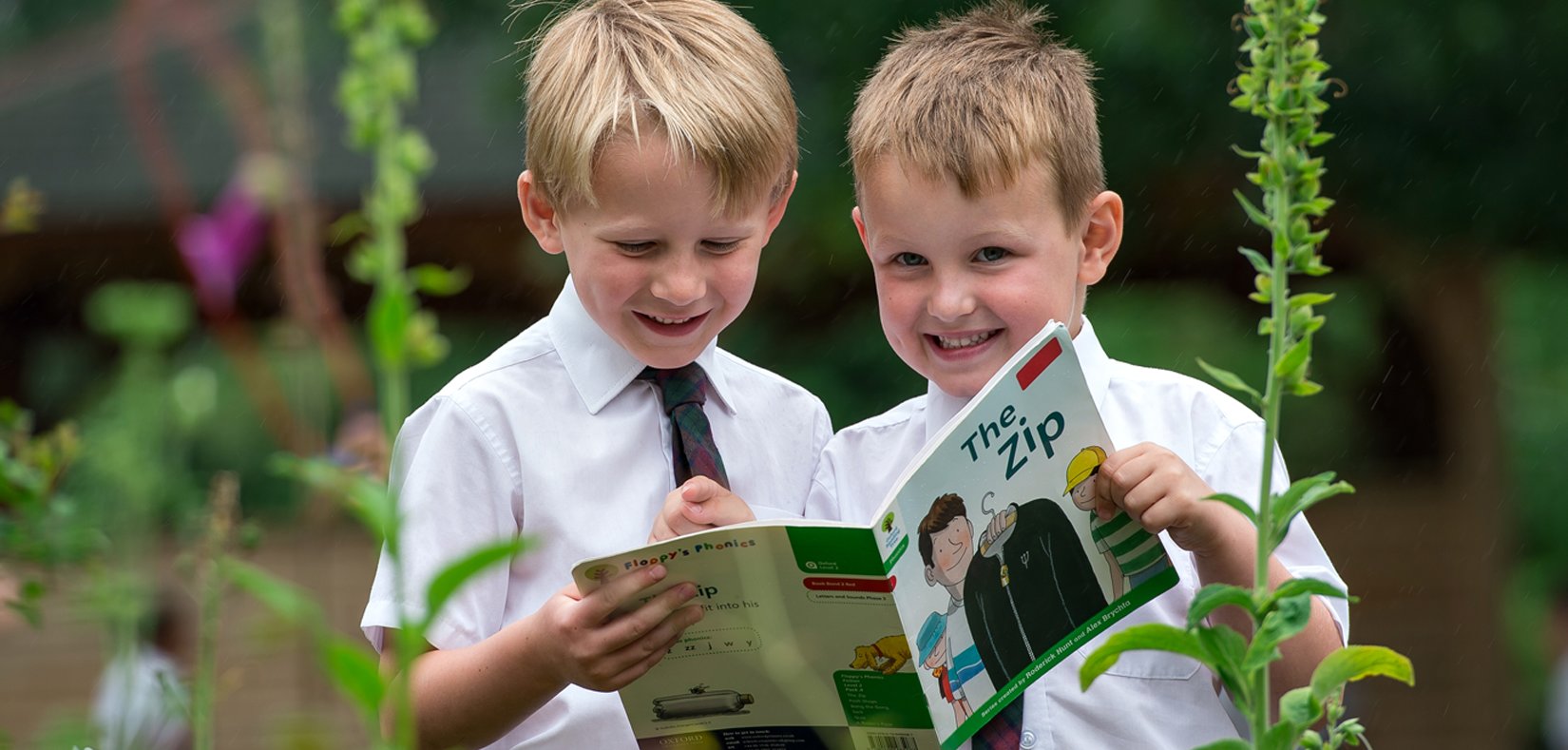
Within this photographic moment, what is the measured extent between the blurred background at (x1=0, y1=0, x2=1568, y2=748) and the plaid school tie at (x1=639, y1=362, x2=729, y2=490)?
2551 millimetres

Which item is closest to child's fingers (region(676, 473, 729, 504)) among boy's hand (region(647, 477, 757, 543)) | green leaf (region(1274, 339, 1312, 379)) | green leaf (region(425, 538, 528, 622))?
boy's hand (region(647, 477, 757, 543))

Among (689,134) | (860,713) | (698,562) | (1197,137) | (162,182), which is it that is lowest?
(860,713)

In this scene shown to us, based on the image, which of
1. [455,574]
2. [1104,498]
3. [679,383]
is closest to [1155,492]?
[1104,498]

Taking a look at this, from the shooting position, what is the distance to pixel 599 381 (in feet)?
7.16

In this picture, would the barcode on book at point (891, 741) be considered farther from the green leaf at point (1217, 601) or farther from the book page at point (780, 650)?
the green leaf at point (1217, 601)

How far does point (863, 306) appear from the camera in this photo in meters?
8.03

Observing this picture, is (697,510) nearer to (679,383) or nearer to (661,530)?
(661,530)

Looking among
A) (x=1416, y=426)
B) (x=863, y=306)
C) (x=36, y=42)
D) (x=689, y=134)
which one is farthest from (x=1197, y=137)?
(x=36, y=42)

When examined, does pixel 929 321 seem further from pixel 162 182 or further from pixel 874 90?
pixel 162 182

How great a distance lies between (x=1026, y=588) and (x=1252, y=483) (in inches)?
17.0

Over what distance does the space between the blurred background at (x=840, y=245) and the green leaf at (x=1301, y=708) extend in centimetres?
369

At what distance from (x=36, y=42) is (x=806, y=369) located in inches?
186

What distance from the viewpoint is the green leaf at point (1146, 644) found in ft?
3.79

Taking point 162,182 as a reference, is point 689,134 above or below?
below
